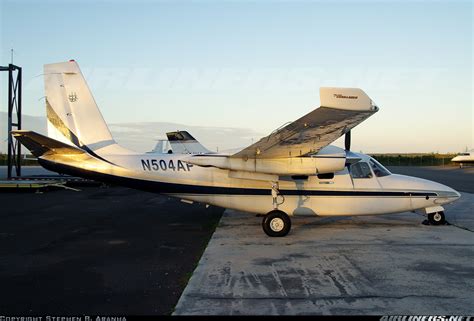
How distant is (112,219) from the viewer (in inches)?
558

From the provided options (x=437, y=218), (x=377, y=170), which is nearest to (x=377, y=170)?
(x=377, y=170)

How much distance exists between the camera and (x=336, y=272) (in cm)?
731

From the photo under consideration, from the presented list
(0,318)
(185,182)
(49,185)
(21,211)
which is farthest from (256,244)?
(49,185)

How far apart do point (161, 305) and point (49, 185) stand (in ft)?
72.6

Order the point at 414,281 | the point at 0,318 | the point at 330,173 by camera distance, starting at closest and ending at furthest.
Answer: the point at 0,318 < the point at 414,281 < the point at 330,173

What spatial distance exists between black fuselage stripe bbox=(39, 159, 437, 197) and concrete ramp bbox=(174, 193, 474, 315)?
1.01 meters

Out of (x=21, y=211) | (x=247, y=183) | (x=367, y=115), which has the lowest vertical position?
(x=21, y=211)

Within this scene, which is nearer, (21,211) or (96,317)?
(96,317)

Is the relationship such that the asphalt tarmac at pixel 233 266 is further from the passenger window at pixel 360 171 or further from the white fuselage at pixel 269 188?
the passenger window at pixel 360 171

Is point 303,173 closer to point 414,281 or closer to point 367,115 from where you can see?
point 367,115

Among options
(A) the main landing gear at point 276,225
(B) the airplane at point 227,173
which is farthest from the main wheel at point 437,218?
(A) the main landing gear at point 276,225

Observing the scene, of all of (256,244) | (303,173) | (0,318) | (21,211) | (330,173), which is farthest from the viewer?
(21,211)

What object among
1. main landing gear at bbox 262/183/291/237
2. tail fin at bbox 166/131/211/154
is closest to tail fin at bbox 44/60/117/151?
main landing gear at bbox 262/183/291/237

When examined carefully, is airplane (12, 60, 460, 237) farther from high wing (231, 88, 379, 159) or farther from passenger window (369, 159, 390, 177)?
high wing (231, 88, 379, 159)
